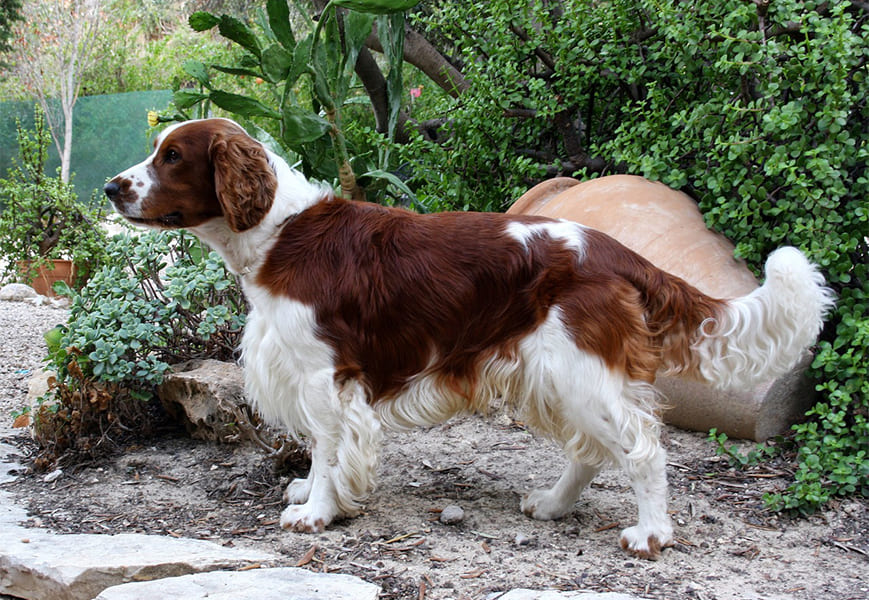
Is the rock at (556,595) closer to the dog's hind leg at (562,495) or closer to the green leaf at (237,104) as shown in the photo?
the dog's hind leg at (562,495)

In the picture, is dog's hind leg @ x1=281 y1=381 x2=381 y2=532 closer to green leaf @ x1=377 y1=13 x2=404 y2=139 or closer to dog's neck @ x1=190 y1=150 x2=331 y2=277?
dog's neck @ x1=190 y1=150 x2=331 y2=277

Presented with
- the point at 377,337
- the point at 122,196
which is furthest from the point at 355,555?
the point at 122,196

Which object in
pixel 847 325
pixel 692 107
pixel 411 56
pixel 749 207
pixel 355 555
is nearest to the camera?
pixel 355 555

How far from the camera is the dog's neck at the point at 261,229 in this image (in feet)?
10.0

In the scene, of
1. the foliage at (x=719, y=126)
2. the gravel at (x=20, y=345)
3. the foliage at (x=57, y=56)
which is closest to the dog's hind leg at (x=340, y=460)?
the foliage at (x=719, y=126)

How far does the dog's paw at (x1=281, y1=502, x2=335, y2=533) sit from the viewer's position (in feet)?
10.2

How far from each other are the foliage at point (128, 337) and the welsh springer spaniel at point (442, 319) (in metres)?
1.06

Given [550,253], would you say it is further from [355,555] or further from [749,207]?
[749,207]

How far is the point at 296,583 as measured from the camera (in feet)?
8.26

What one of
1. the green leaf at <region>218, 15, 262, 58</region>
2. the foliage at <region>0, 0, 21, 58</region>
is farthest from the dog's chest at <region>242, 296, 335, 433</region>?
the foliage at <region>0, 0, 21, 58</region>

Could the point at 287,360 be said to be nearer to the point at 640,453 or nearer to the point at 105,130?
the point at 640,453

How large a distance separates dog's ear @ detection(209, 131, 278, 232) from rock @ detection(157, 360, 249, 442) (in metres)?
1.12

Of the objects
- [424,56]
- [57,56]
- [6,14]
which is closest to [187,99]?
[424,56]

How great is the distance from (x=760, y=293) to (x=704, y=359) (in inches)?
11.8
